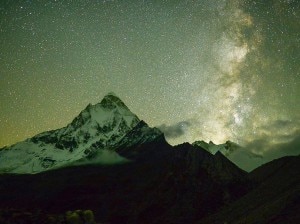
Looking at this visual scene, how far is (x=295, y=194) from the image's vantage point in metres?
110

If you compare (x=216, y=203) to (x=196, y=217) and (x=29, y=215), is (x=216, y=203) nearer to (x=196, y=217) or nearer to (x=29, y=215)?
(x=196, y=217)

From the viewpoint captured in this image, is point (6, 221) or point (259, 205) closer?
point (6, 221)

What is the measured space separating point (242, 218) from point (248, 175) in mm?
92710

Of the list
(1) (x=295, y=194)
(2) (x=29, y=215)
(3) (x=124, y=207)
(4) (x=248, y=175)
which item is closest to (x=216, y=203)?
(4) (x=248, y=175)

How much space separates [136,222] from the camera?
178250mm

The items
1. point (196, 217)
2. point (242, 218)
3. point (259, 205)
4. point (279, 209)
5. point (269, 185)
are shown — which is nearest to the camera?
point (279, 209)

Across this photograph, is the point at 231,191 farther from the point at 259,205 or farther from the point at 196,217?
the point at 259,205

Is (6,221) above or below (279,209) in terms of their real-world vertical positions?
above

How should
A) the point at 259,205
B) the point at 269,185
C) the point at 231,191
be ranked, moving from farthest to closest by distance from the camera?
the point at 231,191, the point at 269,185, the point at 259,205

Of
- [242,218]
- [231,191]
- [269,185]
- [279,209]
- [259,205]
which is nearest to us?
[279,209]

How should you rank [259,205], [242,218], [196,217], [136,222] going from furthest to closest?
[136,222], [196,217], [259,205], [242,218]

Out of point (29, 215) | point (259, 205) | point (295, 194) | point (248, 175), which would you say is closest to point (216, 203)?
point (248, 175)

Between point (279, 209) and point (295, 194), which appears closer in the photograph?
point (279, 209)

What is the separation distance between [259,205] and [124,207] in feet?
305
